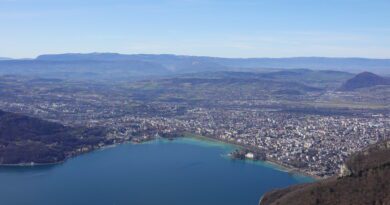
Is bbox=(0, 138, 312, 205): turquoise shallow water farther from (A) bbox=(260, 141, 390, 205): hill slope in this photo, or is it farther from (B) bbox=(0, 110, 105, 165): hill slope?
(A) bbox=(260, 141, 390, 205): hill slope

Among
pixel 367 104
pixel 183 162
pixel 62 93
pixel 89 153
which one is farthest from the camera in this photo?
pixel 62 93

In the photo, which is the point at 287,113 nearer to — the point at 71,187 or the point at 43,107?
the point at 43,107

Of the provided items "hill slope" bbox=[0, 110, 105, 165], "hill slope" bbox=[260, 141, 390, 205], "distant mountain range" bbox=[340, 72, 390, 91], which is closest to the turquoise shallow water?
"hill slope" bbox=[0, 110, 105, 165]

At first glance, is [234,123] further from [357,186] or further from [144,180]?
[357,186]

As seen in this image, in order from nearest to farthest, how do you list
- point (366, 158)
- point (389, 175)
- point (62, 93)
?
point (389, 175)
point (366, 158)
point (62, 93)

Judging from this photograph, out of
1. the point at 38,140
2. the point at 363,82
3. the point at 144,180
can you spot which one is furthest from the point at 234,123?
the point at 363,82

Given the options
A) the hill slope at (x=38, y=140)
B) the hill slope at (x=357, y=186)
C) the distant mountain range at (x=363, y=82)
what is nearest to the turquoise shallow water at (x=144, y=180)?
the hill slope at (x=38, y=140)

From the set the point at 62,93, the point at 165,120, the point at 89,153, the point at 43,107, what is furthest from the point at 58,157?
the point at 62,93
